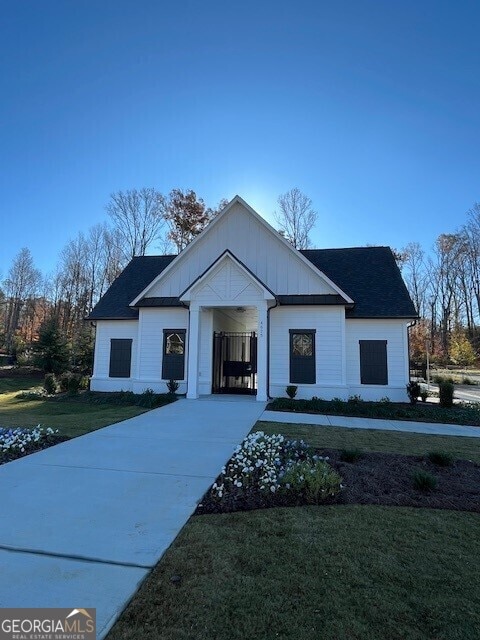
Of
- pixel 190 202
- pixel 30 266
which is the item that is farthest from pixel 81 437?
pixel 30 266

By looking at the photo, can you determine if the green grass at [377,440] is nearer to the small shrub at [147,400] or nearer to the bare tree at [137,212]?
the small shrub at [147,400]

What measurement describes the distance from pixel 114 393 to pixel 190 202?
21.7 metres

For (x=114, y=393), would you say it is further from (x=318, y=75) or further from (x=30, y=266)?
(x=30, y=266)

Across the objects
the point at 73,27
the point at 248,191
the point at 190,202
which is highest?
the point at 190,202

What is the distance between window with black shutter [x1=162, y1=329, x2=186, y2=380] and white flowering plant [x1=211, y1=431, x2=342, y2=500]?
809cm

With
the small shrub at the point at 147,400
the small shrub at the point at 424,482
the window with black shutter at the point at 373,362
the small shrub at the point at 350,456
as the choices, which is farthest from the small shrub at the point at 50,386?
the small shrub at the point at 424,482

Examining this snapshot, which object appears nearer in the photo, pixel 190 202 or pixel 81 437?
pixel 81 437

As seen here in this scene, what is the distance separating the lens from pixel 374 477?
196 inches

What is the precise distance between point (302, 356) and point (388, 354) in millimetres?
3425

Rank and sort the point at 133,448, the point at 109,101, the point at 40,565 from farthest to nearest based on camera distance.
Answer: the point at 109,101 → the point at 133,448 → the point at 40,565

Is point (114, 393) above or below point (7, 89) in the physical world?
below

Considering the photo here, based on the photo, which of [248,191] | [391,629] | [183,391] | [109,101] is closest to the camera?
[391,629]

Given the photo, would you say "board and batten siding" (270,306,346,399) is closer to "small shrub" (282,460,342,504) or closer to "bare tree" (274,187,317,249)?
"small shrub" (282,460,342,504)

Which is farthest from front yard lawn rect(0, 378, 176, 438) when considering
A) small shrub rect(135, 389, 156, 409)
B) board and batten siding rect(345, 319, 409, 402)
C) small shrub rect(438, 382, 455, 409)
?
small shrub rect(438, 382, 455, 409)
